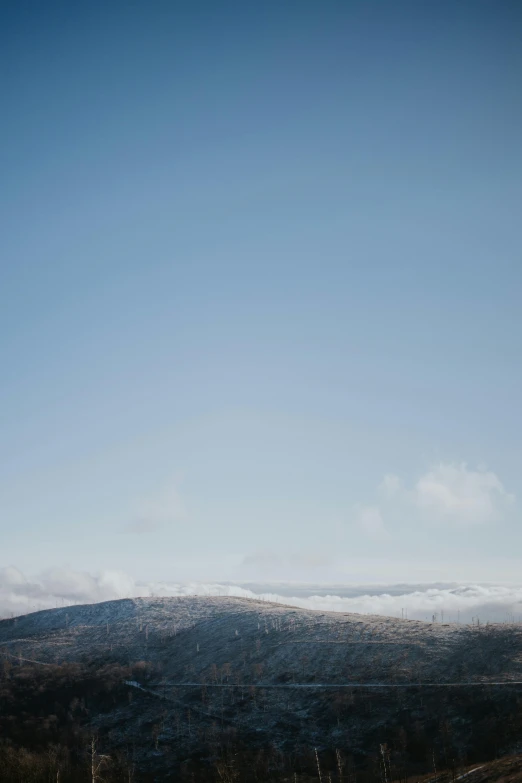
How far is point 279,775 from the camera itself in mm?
89875

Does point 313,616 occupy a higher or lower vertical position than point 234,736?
higher

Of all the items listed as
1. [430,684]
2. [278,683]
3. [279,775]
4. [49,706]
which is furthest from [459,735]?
[49,706]

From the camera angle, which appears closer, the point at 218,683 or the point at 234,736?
the point at 234,736

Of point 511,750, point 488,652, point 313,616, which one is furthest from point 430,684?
point 313,616

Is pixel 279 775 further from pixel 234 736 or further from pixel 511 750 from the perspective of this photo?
pixel 511 750

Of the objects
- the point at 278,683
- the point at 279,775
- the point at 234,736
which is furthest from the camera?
the point at 278,683

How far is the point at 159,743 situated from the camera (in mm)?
110188

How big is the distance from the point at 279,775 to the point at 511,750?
34.5 metres

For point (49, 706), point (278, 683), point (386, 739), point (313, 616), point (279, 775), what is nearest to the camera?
point (279, 775)

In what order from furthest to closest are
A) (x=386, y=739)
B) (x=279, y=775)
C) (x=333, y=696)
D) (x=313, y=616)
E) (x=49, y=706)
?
(x=313, y=616)
(x=49, y=706)
(x=333, y=696)
(x=386, y=739)
(x=279, y=775)

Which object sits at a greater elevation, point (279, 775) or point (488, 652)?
point (488, 652)

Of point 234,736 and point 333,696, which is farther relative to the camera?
point 333,696

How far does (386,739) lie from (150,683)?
72.6 metres

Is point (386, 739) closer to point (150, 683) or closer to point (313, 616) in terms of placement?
point (150, 683)
